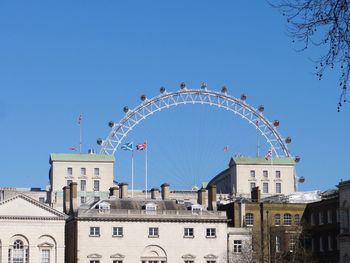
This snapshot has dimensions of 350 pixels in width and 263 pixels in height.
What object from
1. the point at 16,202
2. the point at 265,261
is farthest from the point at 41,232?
the point at 265,261

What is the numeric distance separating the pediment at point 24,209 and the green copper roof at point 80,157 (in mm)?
58149

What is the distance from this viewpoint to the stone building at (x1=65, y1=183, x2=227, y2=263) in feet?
274

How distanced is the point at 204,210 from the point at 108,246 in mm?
11108

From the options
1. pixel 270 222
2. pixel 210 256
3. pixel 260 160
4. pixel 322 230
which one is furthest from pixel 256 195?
pixel 260 160

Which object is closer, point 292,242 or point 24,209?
point 24,209

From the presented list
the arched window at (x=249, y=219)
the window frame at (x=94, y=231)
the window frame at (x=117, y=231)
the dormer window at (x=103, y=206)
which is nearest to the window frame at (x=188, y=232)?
the arched window at (x=249, y=219)

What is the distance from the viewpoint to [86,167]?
142375 millimetres

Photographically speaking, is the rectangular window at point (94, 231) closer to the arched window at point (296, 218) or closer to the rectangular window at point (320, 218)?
the arched window at point (296, 218)

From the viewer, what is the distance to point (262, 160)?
14850 centimetres

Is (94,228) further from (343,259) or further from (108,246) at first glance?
(343,259)

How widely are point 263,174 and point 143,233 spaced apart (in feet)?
214

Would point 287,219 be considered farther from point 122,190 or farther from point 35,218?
point 35,218

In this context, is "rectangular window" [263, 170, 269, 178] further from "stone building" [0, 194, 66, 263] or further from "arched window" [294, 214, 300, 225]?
"stone building" [0, 194, 66, 263]

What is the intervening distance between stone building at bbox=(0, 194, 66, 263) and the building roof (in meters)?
66.5
